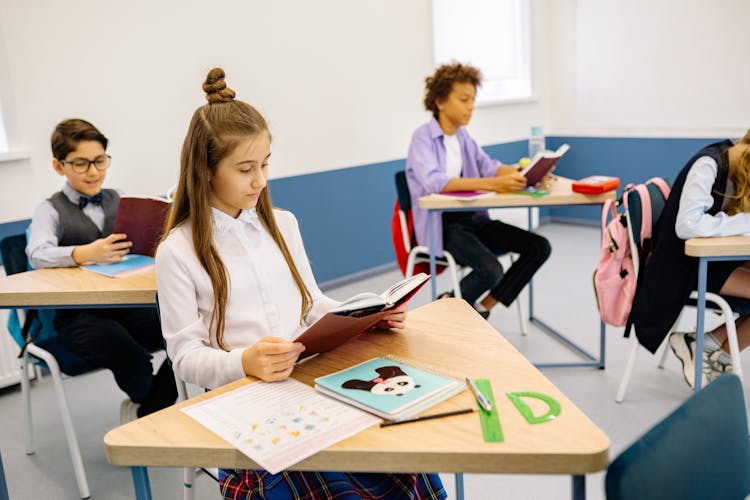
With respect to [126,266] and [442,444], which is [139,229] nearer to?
[126,266]

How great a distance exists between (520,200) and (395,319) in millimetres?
1416

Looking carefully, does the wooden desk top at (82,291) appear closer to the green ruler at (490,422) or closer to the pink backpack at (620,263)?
the green ruler at (490,422)

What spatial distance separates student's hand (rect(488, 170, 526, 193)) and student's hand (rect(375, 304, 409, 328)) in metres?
1.49

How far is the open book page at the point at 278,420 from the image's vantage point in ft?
3.39

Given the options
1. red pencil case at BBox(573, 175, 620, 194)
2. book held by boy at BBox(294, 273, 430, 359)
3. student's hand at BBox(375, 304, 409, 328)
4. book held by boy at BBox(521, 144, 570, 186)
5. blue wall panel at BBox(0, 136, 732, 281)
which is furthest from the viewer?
blue wall panel at BBox(0, 136, 732, 281)

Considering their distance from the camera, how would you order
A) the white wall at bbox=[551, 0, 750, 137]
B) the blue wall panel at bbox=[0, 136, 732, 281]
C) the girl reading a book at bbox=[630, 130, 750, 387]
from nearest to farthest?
the girl reading a book at bbox=[630, 130, 750, 387] → the blue wall panel at bbox=[0, 136, 732, 281] → the white wall at bbox=[551, 0, 750, 137]

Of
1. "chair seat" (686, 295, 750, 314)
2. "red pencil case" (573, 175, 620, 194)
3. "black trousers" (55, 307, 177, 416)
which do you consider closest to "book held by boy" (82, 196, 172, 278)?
"black trousers" (55, 307, 177, 416)

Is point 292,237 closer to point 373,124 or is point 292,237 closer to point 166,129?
point 166,129

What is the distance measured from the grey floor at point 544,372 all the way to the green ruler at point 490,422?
69 centimetres

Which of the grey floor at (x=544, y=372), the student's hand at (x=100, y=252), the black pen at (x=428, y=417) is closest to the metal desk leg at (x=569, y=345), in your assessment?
the grey floor at (x=544, y=372)

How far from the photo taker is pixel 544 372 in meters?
2.89

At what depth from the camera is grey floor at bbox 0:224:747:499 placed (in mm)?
2188

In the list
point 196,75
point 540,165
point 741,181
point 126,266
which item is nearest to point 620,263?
point 741,181

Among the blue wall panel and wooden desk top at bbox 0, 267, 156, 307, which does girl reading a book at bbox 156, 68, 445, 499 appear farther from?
the blue wall panel
